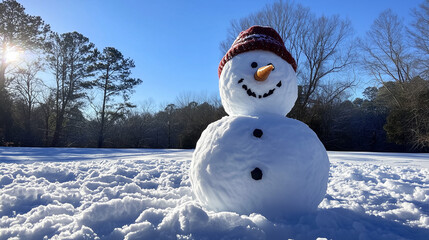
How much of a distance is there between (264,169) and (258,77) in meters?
0.74

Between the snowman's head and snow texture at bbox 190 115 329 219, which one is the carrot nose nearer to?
the snowman's head

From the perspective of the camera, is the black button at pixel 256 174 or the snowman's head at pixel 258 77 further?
the snowman's head at pixel 258 77

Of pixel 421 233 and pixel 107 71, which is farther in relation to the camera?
pixel 107 71

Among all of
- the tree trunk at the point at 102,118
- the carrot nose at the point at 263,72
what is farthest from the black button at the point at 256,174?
the tree trunk at the point at 102,118

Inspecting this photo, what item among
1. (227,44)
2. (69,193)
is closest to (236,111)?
(69,193)

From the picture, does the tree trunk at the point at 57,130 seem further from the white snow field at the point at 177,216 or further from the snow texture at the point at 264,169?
→ the snow texture at the point at 264,169

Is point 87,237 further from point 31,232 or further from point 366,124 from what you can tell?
point 366,124

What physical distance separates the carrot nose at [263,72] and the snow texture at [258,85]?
0.22ft

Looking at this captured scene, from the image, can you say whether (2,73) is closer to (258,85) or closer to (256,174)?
(258,85)

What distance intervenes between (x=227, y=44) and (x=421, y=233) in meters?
14.6

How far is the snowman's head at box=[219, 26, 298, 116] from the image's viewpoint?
2.12m

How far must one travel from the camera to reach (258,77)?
2023 mm

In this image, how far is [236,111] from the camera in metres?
2.35

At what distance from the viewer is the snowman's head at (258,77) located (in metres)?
2.12
